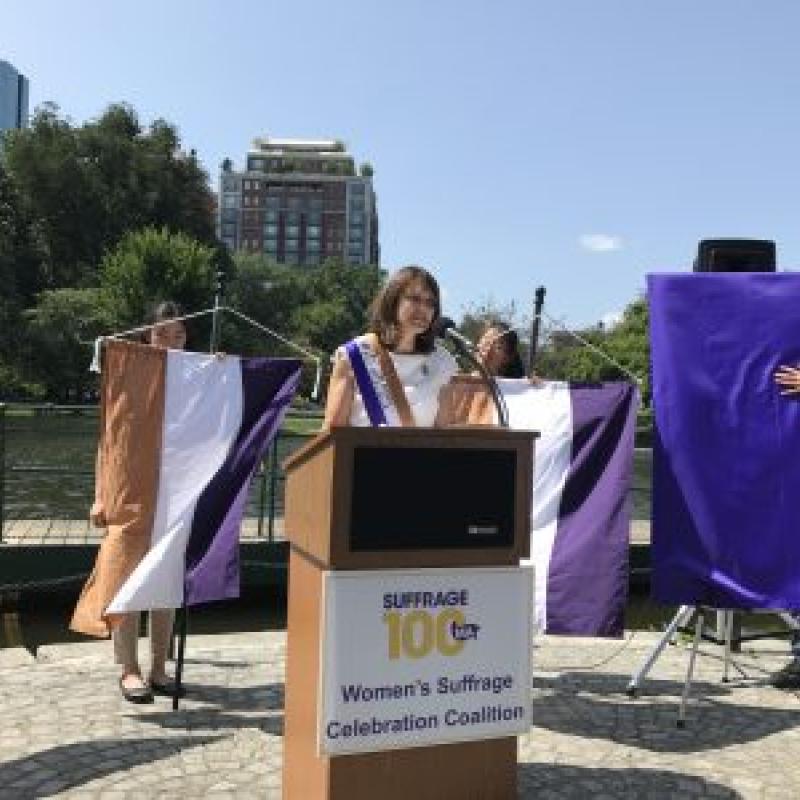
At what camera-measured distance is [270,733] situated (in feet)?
Result: 16.9

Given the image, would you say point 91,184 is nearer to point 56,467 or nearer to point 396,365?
point 56,467

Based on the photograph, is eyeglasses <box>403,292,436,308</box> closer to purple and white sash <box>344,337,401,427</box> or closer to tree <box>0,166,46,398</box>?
purple and white sash <box>344,337,401,427</box>

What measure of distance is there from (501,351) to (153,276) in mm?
41346

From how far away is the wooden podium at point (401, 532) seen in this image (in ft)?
11.1

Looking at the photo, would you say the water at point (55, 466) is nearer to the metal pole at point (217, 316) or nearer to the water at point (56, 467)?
the water at point (56, 467)

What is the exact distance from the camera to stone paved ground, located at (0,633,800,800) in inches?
177

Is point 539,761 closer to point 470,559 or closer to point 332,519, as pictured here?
point 470,559

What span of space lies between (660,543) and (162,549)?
260 centimetres

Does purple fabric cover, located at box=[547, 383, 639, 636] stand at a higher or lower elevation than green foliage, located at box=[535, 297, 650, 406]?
lower

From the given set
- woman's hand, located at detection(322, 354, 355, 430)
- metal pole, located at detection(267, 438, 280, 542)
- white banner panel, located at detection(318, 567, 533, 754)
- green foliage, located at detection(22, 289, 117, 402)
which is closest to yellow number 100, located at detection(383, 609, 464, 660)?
white banner panel, located at detection(318, 567, 533, 754)

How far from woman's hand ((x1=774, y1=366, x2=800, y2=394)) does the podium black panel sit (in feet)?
7.47

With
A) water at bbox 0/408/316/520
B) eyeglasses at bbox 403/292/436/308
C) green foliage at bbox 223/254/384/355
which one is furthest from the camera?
green foliage at bbox 223/254/384/355

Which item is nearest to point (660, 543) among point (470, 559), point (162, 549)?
point (470, 559)

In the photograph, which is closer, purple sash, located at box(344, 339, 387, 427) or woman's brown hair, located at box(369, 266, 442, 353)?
purple sash, located at box(344, 339, 387, 427)
